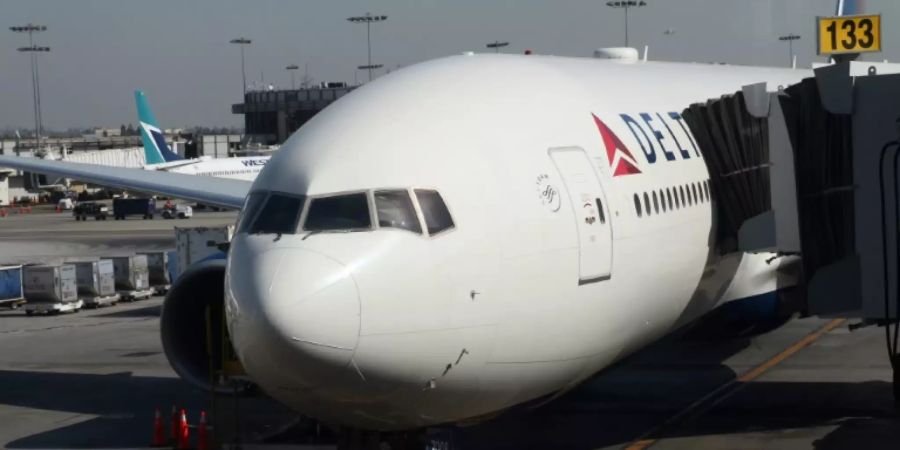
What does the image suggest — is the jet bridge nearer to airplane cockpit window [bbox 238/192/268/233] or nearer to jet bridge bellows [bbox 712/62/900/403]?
jet bridge bellows [bbox 712/62/900/403]

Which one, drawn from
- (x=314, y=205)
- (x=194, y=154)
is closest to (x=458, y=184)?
(x=314, y=205)

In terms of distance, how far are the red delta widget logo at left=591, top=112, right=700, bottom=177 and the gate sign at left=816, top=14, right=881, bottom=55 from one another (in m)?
7.33

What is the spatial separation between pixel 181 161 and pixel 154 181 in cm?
5917

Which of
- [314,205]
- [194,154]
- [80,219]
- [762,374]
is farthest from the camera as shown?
[194,154]

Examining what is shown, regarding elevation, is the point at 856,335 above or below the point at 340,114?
below

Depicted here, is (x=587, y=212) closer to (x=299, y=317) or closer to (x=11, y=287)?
(x=299, y=317)

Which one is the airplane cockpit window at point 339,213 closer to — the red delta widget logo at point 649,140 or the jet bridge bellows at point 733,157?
the red delta widget logo at point 649,140

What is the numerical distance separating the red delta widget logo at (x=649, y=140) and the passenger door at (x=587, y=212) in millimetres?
729

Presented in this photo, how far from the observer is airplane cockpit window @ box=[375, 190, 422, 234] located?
11188 millimetres

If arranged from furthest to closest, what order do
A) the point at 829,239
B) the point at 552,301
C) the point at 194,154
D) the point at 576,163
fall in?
1. the point at 194,154
2. the point at 829,239
3. the point at 576,163
4. the point at 552,301

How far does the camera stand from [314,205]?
1132 cm

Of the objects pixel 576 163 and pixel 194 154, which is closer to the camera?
pixel 576 163

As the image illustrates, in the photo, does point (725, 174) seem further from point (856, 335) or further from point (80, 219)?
point (80, 219)

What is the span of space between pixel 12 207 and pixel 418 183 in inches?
4023
